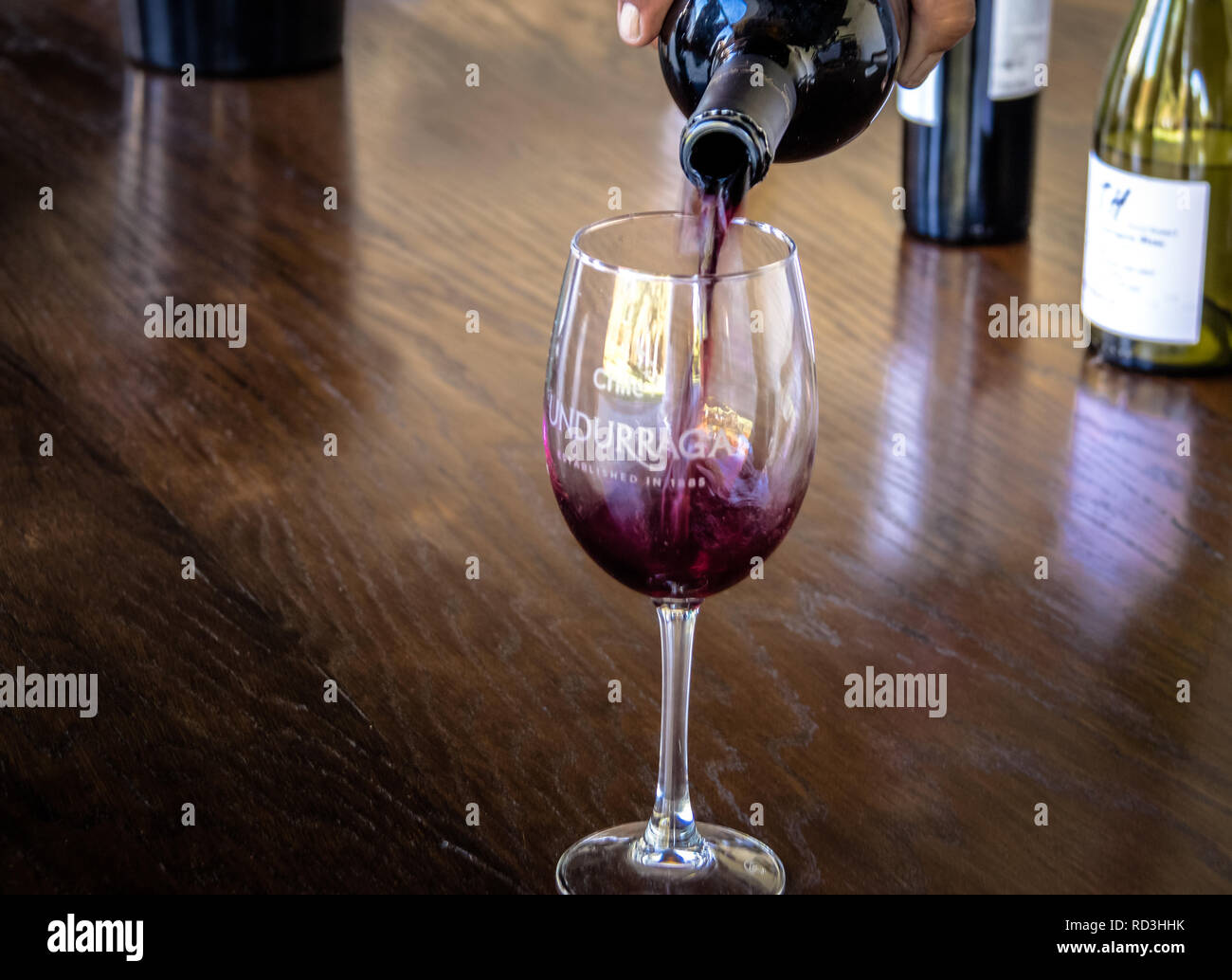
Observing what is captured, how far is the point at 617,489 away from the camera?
22.6 inches

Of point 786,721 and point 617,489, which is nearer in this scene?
point 617,489

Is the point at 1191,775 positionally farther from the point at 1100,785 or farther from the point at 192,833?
the point at 192,833

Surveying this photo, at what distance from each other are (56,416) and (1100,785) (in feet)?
2.08

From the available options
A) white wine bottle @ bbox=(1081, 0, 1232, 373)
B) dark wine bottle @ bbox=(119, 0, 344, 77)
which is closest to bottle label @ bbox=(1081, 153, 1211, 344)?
white wine bottle @ bbox=(1081, 0, 1232, 373)

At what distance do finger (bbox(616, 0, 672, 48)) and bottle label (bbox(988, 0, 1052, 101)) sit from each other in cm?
40

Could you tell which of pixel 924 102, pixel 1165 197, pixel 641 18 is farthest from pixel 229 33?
pixel 1165 197

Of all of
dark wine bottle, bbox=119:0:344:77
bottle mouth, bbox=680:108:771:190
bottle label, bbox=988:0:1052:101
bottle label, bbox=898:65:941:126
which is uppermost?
bottle mouth, bbox=680:108:771:190

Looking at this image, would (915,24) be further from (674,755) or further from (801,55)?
(674,755)

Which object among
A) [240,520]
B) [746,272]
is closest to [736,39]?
[746,272]

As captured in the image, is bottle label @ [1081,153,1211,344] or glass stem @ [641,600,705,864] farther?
bottle label @ [1081,153,1211,344]

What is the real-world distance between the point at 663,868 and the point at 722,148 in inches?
10.9

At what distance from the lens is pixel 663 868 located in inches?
24.3

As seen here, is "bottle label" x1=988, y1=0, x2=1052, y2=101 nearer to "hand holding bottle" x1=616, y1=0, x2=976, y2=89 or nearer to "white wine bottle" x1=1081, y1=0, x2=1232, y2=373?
"white wine bottle" x1=1081, y1=0, x2=1232, y2=373

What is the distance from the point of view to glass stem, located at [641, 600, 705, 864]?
2.00 feet
